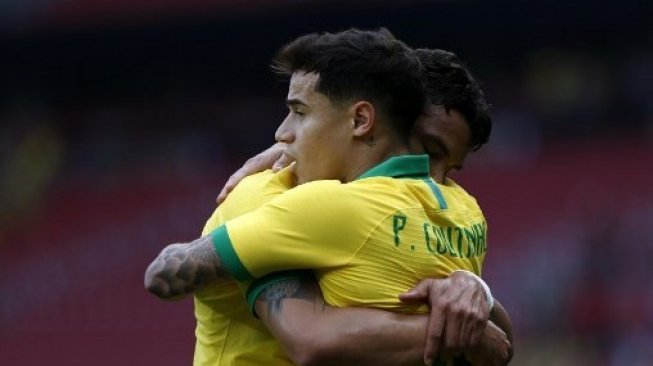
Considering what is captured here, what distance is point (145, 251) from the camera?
18688mm

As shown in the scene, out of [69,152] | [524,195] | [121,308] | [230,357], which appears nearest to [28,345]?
[121,308]

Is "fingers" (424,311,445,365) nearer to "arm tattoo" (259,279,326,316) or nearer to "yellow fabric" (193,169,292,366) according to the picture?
"arm tattoo" (259,279,326,316)

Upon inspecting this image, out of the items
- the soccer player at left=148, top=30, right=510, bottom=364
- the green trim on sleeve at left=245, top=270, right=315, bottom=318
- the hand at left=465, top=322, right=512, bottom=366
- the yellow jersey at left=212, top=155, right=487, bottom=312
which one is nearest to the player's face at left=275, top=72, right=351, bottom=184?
the soccer player at left=148, top=30, right=510, bottom=364

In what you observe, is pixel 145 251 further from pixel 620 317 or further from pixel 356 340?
pixel 356 340

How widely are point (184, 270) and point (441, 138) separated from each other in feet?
2.61

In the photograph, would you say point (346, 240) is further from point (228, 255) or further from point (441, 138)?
point (441, 138)

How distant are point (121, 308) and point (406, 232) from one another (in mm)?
14753

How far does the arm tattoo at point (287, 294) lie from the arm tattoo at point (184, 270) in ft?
0.36

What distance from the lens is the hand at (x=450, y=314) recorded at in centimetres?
383

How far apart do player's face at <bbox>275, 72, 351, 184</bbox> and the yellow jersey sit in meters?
0.11

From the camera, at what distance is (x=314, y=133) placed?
3980 millimetres

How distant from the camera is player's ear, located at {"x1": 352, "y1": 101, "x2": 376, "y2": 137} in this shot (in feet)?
13.0

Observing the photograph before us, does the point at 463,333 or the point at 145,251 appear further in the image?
the point at 145,251

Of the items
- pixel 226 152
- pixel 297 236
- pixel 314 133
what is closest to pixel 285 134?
pixel 314 133
